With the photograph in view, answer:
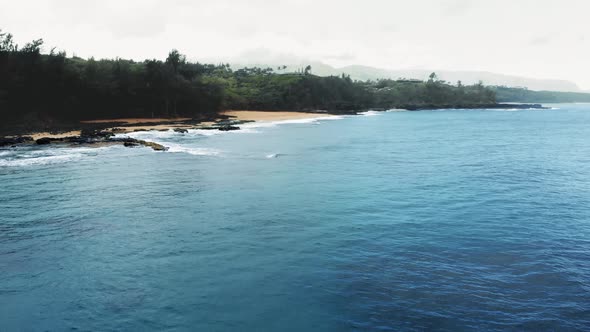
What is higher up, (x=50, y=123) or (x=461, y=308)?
(x=50, y=123)

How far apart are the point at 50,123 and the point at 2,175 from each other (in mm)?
Answer: 49827

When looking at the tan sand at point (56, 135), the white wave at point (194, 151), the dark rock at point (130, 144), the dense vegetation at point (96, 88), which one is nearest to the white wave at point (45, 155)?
the dark rock at point (130, 144)

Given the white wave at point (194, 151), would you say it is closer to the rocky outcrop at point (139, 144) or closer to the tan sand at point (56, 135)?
the rocky outcrop at point (139, 144)

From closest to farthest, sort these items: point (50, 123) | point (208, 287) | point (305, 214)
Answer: point (208, 287) → point (305, 214) → point (50, 123)

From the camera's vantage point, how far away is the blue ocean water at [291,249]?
14102mm

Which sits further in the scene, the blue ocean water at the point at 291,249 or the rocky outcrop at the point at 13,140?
the rocky outcrop at the point at 13,140

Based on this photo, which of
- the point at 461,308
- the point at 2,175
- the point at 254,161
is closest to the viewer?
the point at 461,308

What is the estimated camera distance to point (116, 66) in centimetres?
10125

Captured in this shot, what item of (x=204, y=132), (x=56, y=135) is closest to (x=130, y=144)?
(x=56, y=135)

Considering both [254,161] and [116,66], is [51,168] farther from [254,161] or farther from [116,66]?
[116,66]

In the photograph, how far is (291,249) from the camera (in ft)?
65.4

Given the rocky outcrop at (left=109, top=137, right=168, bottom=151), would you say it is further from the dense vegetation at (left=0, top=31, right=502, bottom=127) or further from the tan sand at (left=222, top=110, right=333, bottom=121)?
the tan sand at (left=222, top=110, right=333, bottom=121)

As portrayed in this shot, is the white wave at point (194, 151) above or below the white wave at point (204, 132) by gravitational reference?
below

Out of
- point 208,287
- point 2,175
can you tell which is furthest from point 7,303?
point 2,175
